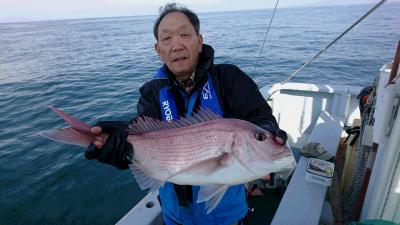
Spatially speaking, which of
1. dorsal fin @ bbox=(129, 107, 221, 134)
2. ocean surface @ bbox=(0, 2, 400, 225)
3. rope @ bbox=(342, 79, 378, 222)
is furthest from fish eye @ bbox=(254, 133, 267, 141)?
ocean surface @ bbox=(0, 2, 400, 225)

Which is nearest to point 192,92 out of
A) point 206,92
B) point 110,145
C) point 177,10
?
point 206,92

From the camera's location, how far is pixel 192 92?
249 centimetres

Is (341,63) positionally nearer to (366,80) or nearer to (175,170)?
(366,80)

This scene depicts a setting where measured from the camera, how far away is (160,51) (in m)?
2.49

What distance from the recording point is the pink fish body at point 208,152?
189 cm

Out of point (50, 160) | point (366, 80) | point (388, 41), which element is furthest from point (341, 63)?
point (50, 160)

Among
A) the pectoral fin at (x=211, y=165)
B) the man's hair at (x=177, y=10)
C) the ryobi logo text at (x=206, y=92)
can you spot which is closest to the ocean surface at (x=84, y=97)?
the ryobi logo text at (x=206, y=92)

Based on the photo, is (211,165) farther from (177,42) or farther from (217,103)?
(177,42)

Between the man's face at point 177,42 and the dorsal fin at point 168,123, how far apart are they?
0.53 meters

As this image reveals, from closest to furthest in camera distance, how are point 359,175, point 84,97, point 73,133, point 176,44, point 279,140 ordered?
point 279,140
point 73,133
point 176,44
point 359,175
point 84,97

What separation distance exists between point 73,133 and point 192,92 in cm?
103

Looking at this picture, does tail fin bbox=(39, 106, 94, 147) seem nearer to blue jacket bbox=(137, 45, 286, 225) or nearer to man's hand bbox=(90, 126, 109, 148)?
man's hand bbox=(90, 126, 109, 148)

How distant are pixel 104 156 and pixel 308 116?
17.3 ft

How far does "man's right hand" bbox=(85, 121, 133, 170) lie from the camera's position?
2109 mm
